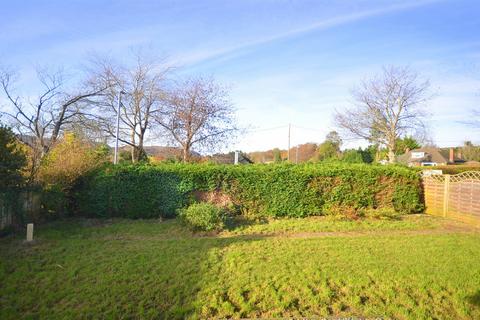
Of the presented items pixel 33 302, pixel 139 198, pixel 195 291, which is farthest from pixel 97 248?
pixel 139 198

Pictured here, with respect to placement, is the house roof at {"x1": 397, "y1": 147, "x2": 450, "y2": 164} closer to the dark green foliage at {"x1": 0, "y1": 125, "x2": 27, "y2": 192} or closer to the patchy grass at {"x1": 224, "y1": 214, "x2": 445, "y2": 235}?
the patchy grass at {"x1": 224, "y1": 214, "x2": 445, "y2": 235}

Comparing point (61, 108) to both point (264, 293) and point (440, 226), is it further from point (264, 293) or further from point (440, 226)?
point (440, 226)

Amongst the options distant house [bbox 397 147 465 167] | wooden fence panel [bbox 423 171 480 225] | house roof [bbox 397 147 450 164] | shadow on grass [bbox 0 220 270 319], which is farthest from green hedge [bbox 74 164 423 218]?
house roof [bbox 397 147 450 164]

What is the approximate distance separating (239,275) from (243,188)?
5.73m

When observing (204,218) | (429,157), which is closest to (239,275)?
(204,218)

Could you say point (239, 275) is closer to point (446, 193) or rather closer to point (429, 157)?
point (446, 193)

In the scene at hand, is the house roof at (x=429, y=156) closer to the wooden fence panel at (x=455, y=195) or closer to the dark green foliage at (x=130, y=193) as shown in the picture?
the wooden fence panel at (x=455, y=195)

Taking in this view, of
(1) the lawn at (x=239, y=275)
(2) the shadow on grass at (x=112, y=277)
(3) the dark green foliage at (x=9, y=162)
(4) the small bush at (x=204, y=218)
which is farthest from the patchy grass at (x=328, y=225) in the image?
(3) the dark green foliage at (x=9, y=162)

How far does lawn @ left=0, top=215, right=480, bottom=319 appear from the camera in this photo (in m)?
3.77

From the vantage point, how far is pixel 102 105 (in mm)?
18656

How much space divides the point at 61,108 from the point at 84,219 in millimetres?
9795

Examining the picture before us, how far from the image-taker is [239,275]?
4.76m

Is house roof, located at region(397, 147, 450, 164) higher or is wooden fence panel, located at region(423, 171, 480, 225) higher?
house roof, located at region(397, 147, 450, 164)

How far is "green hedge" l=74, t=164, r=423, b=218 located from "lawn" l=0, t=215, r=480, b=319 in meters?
2.31
